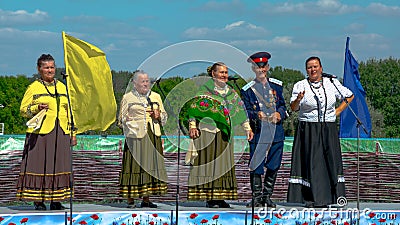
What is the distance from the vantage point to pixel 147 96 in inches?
294

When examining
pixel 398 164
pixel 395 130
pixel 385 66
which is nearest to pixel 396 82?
pixel 385 66

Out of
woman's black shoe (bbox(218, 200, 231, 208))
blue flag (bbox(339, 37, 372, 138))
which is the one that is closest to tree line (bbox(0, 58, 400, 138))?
blue flag (bbox(339, 37, 372, 138))

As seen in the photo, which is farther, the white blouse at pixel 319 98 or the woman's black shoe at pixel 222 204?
the woman's black shoe at pixel 222 204

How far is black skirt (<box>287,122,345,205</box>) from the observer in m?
7.52

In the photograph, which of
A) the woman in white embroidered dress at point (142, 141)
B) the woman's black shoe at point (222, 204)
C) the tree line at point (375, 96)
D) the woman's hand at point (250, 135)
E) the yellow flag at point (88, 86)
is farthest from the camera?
the tree line at point (375, 96)

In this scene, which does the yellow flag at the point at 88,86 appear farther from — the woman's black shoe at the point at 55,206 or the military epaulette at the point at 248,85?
the military epaulette at the point at 248,85

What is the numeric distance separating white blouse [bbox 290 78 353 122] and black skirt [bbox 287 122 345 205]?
3.3 inches

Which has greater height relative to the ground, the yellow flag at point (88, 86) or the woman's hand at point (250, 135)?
the yellow flag at point (88, 86)

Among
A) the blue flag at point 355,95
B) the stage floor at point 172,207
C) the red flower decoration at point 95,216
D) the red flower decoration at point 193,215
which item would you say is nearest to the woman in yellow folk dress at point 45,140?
the stage floor at point 172,207

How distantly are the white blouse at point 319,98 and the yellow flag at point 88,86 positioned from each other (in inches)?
68.0

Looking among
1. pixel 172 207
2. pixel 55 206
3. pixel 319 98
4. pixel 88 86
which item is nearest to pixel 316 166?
pixel 319 98

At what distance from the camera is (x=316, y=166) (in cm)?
754

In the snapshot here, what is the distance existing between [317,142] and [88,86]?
2.26 meters

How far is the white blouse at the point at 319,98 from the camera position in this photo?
24.2 ft
